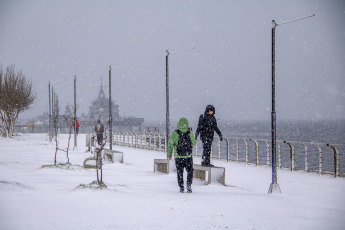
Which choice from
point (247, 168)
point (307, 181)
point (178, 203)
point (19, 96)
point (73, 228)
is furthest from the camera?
point (19, 96)

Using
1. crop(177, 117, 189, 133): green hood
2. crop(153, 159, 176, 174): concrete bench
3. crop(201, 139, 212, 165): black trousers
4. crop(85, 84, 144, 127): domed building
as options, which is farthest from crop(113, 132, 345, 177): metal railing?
crop(85, 84, 144, 127): domed building

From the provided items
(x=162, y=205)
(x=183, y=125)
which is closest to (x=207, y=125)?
(x=183, y=125)

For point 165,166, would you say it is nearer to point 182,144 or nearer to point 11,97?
point 182,144

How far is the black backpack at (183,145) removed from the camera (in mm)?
9156

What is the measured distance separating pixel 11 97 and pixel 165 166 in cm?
3460

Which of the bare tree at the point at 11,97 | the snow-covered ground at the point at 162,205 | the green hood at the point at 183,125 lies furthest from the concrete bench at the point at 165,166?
the bare tree at the point at 11,97

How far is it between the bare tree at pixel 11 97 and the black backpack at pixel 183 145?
37022 millimetres

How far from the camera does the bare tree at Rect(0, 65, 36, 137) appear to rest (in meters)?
43.8

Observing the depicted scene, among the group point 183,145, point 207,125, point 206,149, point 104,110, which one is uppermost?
point 104,110

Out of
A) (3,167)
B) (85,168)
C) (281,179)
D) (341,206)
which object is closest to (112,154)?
(85,168)

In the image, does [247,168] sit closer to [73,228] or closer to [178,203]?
[178,203]

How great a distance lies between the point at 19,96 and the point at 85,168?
110 ft

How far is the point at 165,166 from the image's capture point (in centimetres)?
1344

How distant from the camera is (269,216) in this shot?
23.5 feet
